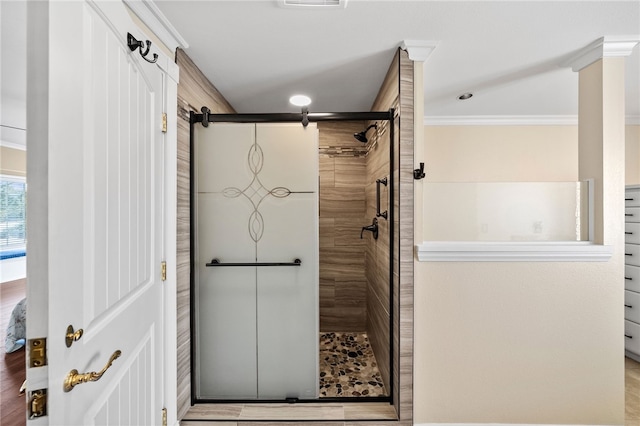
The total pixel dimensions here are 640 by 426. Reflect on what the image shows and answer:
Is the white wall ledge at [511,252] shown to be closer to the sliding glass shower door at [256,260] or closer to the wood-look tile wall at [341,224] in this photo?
the sliding glass shower door at [256,260]

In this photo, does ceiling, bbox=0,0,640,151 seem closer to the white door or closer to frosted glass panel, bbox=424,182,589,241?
the white door

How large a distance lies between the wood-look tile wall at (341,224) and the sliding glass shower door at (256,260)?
130 cm

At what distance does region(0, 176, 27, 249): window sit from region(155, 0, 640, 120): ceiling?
5.45 m

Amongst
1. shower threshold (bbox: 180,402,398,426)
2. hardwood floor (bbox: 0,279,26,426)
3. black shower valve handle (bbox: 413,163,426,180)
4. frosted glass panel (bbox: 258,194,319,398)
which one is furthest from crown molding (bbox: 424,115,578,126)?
hardwood floor (bbox: 0,279,26,426)

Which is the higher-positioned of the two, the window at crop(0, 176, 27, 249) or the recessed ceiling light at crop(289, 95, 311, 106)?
the recessed ceiling light at crop(289, 95, 311, 106)

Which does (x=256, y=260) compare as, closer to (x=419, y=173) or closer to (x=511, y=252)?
(x=419, y=173)

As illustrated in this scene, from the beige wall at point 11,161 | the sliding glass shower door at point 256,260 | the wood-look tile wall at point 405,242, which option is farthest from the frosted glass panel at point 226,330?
the beige wall at point 11,161

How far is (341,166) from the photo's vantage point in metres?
3.32

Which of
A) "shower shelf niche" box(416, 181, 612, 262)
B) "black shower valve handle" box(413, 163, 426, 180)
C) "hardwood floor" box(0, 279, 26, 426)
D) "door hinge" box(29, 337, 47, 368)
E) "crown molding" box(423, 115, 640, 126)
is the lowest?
"hardwood floor" box(0, 279, 26, 426)

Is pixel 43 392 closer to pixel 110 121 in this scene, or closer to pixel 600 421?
pixel 110 121

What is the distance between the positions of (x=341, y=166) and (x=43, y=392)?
2.92 meters

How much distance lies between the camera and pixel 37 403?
684mm

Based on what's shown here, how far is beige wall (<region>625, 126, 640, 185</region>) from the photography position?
3328mm

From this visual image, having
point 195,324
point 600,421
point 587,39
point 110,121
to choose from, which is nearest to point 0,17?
point 110,121
